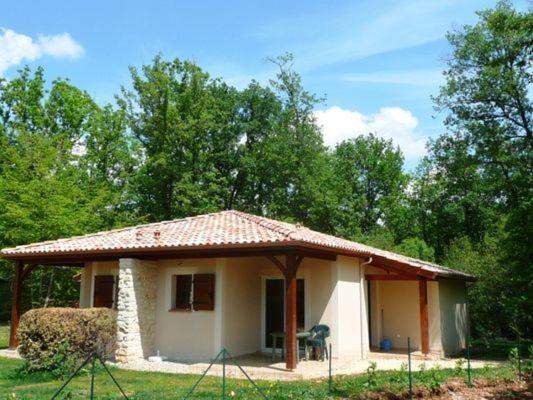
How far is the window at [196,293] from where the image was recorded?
1329cm

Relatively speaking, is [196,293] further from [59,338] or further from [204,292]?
[59,338]

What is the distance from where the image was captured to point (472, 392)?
8.53 m

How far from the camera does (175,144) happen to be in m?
31.3

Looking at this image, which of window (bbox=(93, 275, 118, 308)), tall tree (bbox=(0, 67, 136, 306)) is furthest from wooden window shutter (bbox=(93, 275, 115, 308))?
tall tree (bbox=(0, 67, 136, 306))

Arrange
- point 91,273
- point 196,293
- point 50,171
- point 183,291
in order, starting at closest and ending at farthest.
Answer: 1. point 196,293
2. point 183,291
3. point 91,273
4. point 50,171

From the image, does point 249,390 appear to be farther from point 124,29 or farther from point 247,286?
point 124,29

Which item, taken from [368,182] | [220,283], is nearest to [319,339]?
[220,283]

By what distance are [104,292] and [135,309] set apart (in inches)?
82.4

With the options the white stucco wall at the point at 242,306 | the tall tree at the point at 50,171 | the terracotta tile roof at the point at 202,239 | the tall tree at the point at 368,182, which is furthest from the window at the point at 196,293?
the tall tree at the point at 368,182

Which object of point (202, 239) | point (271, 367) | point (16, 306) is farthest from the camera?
point (16, 306)

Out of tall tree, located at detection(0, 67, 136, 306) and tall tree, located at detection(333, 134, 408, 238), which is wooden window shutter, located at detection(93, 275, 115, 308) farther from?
tall tree, located at detection(333, 134, 408, 238)

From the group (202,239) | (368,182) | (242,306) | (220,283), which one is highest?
(368,182)

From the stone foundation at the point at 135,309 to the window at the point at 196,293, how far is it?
746 mm

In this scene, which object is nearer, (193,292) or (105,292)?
(193,292)
